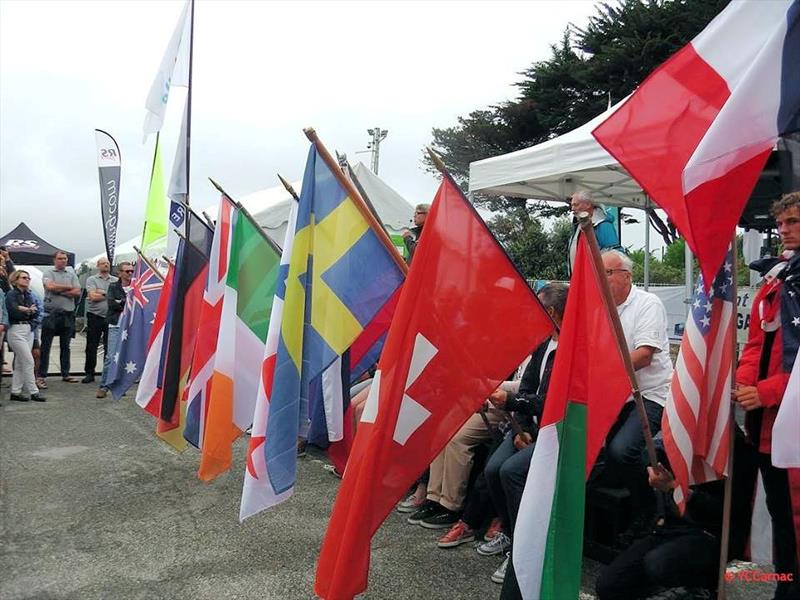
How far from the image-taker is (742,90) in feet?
7.71

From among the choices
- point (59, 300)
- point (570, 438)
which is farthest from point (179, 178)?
point (59, 300)

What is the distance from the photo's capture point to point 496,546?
3812mm

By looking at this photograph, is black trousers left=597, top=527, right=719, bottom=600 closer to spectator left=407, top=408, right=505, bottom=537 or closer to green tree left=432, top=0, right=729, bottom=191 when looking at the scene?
spectator left=407, top=408, right=505, bottom=537

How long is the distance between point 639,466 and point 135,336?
188 inches

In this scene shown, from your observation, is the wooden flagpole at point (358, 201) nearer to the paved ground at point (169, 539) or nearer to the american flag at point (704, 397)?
the american flag at point (704, 397)

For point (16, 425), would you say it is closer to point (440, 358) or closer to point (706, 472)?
point (440, 358)

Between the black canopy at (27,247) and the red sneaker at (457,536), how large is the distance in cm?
1644

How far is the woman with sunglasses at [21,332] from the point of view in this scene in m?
8.29

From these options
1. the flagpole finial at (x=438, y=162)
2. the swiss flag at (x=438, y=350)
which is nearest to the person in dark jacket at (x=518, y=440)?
the swiss flag at (x=438, y=350)

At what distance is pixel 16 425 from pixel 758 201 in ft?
31.0

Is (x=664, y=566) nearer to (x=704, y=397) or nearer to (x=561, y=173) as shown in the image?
(x=704, y=397)

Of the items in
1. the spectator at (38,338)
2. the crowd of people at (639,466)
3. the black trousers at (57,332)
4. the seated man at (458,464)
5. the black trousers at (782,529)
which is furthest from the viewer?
the black trousers at (57,332)

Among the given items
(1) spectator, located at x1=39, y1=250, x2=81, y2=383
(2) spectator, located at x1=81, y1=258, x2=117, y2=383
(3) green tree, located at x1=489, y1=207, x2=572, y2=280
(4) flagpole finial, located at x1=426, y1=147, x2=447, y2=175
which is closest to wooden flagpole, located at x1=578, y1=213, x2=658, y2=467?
(4) flagpole finial, located at x1=426, y1=147, x2=447, y2=175

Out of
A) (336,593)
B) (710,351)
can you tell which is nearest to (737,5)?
(710,351)
